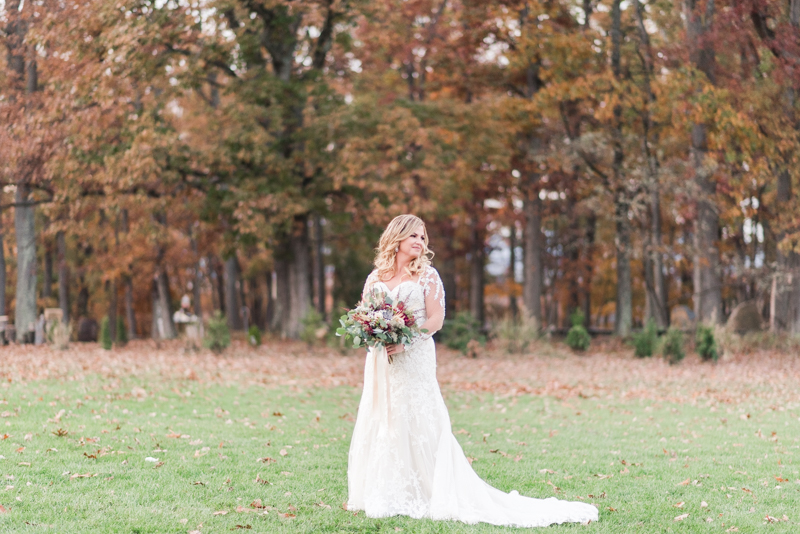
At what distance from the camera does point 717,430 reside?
30.3ft

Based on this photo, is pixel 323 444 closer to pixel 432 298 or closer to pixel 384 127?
pixel 432 298

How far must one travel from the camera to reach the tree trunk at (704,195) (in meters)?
20.2

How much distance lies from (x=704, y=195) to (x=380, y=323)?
17.8 meters

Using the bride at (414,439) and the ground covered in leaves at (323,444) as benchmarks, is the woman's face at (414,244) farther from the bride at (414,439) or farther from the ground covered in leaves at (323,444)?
the ground covered in leaves at (323,444)

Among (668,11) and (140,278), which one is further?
(140,278)

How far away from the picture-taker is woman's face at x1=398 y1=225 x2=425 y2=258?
18.2ft

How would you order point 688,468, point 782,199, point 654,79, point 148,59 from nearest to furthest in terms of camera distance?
point 688,468, point 148,59, point 782,199, point 654,79

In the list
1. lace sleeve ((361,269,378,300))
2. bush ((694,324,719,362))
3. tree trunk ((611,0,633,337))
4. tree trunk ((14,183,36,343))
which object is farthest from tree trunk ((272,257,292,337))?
lace sleeve ((361,269,378,300))

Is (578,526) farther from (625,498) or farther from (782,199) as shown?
(782,199)

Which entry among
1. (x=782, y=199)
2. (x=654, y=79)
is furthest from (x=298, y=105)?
A: (x=782, y=199)

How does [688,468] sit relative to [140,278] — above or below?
below

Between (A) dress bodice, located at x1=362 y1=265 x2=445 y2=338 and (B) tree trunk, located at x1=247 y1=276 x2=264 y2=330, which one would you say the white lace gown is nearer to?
(A) dress bodice, located at x1=362 y1=265 x2=445 y2=338

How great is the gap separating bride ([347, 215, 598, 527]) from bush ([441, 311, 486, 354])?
48.6ft

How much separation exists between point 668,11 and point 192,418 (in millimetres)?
19925
